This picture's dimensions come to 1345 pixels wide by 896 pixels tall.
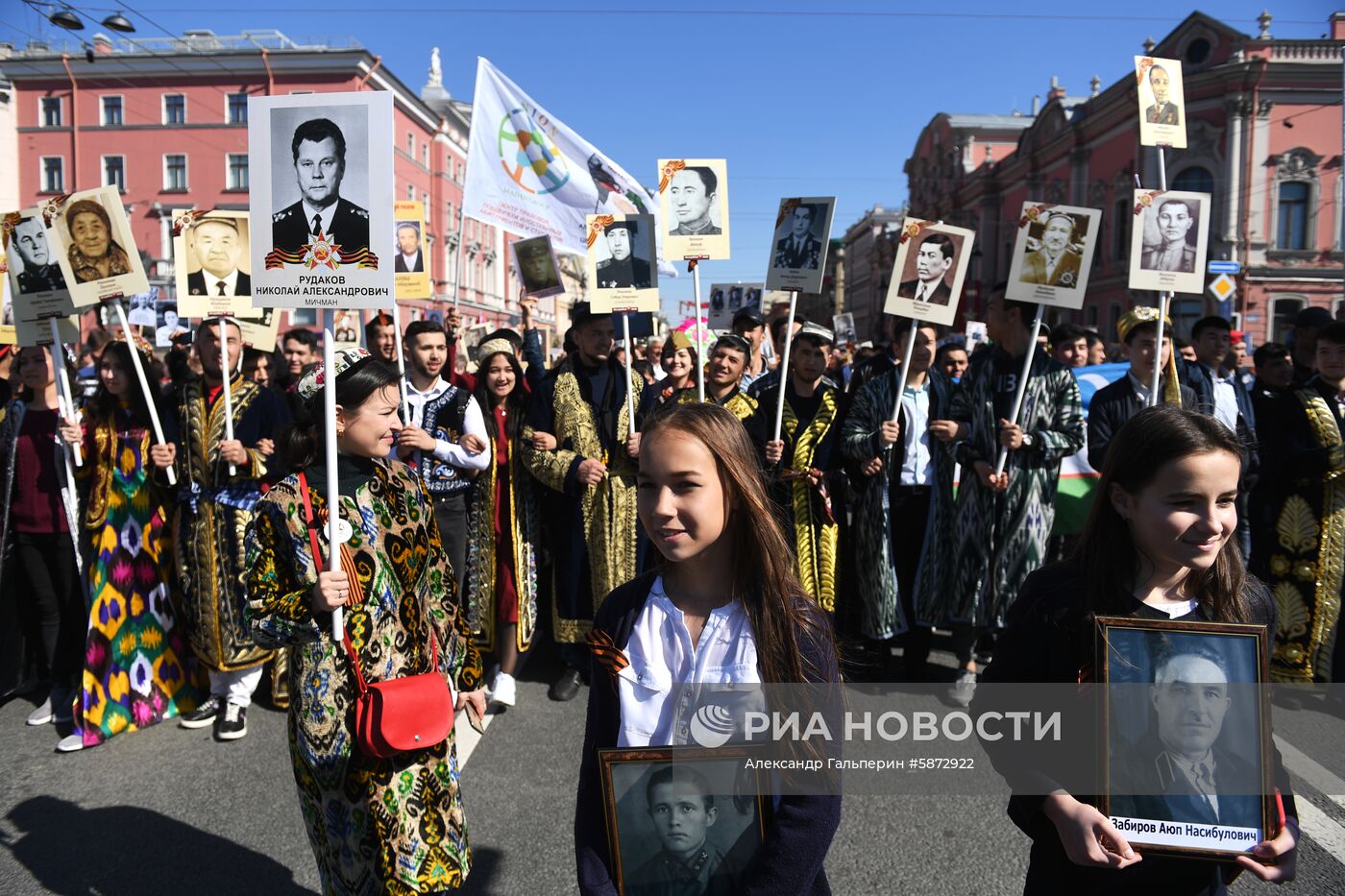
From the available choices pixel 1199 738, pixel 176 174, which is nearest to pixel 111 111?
pixel 176 174

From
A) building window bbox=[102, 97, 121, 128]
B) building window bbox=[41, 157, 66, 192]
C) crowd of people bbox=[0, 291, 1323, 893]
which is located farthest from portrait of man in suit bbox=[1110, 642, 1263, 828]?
building window bbox=[41, 157, 66, 192]

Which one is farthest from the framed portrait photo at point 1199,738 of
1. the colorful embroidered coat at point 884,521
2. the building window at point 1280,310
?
the building window at point 1280,310

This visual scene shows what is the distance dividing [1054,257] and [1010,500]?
51.5 inches

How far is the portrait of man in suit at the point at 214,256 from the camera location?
5.23 m

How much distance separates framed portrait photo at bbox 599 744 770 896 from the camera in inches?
62.7

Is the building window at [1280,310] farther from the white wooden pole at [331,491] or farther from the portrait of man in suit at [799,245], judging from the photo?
the white wooden pole at [331,491]

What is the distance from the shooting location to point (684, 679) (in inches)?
69.7

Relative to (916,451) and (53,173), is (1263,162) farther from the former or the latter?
(53,173)

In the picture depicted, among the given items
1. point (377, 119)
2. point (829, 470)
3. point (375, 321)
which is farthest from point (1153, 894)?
point (375, 321)

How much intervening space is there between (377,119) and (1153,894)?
259 cm

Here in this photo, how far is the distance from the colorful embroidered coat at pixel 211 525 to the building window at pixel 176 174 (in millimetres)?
43830

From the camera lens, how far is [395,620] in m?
2.63

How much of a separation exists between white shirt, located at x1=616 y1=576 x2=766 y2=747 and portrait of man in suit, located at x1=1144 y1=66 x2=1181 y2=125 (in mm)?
4313

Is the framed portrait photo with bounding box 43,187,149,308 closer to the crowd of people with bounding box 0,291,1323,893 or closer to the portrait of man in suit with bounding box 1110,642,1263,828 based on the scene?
the crowd of people with bounding box 0,291,1323,893
